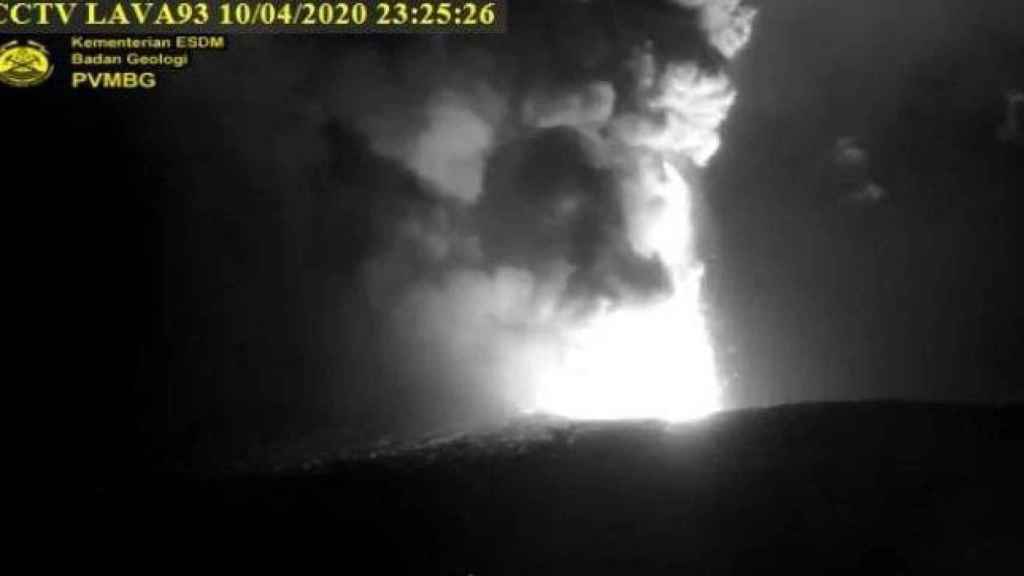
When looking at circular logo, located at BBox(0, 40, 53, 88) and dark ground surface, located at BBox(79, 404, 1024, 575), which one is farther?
circular logo, located at BBox(0, 40, 53, 88)

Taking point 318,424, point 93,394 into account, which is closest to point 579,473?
point 318,424

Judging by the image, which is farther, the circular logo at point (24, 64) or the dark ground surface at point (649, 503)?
the circular logo at point (24, 64)

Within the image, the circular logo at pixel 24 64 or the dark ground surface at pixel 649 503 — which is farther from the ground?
the circular logo at pixel 24 64

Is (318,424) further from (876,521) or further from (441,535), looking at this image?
(876,521)

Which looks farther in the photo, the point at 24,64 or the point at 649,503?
the point at 24,64

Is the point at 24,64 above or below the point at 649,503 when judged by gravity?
above
